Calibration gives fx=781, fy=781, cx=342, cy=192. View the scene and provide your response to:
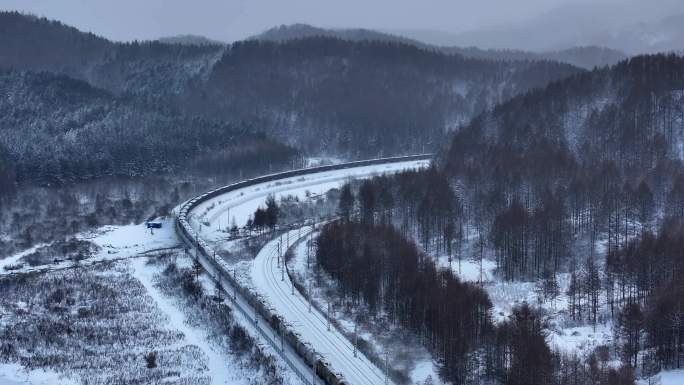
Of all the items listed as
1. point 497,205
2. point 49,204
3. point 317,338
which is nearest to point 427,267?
point 317,338

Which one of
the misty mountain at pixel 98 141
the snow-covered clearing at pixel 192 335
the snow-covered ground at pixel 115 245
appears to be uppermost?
the misty mountain at pixel 98 141

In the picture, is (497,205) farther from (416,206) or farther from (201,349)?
(201,349)

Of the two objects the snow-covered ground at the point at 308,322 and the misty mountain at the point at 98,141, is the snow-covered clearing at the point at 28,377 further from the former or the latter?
the misty mountain at the point at 98,141

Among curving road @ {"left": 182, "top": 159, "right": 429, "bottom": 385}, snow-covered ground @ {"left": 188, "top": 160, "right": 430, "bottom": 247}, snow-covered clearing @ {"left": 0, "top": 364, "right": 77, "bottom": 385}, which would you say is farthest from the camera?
snow-covered ground @ {"left": 188, "top": 160, "right": 430, "bottom": 247}

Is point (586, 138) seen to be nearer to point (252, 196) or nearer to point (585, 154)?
point (585, 154)

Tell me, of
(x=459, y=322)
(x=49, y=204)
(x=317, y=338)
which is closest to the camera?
(x=459, y=322)

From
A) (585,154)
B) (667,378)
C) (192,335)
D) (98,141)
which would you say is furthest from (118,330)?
(98,141)

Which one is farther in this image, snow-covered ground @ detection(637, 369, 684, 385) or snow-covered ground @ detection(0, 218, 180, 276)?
snow-covered ground @ detection(0, 218, 180, 276)

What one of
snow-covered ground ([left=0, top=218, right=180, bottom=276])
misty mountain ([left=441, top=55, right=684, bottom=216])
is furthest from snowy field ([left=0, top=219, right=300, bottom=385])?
misty mountain ([left=441, top=55, right=684, bottom=216])

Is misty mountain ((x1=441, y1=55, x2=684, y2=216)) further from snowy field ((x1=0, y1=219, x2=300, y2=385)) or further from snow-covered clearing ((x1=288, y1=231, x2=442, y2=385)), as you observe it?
snowy field ((x1=0, y1=219, x2=300, y2=385))

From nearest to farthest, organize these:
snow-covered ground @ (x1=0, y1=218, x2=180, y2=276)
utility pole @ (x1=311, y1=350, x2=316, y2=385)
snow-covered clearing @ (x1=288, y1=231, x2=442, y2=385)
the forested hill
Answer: utility pole @ (x1=311, y1=350, x2=316, y2=385)
snow-covered clearing @ (x1=288, y1=231, x2=442, y2=385)
the forested hill
snow-covered ground @ (x1=0, y1=218, x2=180, y2=276)

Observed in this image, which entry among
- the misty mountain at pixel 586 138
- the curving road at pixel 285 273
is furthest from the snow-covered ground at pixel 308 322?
the misty mountain at pixel 586 138
